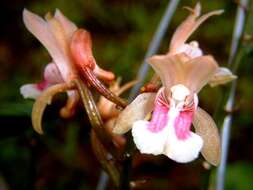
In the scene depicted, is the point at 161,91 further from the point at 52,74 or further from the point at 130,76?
the point at 130,76

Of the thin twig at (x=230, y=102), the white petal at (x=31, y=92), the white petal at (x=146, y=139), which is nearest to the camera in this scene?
the white petal at (x=146, y=139)

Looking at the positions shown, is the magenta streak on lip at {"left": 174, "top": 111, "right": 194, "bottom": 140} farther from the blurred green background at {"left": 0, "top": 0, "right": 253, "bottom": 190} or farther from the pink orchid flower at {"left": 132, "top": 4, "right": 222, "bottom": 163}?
the blurred green background at {"left": 0, "top": 0, "right": 253, "bottom": 190}

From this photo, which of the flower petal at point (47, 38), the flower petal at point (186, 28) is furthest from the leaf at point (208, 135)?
the flower petal at point (47, 38)

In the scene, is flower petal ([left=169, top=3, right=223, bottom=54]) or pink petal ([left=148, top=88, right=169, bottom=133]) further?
flower petal ([left=169, top=3, right=223, bottom=54])

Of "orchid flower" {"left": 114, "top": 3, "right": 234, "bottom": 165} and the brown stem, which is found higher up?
the brown stem

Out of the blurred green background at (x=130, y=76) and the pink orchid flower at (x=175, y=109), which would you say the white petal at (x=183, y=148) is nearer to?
the pink orchid flower at (x=175, y=109)

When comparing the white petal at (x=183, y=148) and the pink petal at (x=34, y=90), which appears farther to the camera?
the pink petal at (x=34, y=90)

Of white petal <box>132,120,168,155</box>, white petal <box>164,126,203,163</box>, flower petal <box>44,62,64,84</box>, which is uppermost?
flower petal <box>44,62,64,84</box>

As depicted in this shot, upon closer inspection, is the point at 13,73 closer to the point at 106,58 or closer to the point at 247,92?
the point at 106,58

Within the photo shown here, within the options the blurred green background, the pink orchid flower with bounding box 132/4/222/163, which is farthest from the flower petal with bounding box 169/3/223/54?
the blurred green background
